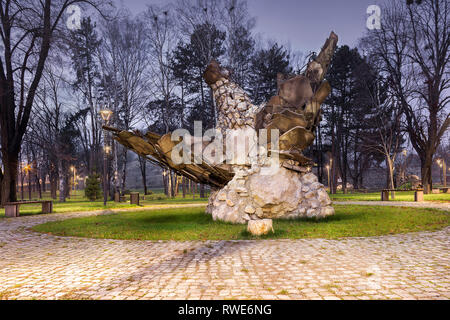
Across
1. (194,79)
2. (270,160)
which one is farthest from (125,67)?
(270,160)

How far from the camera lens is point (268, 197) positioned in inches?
364

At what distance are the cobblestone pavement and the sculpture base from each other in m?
2.87

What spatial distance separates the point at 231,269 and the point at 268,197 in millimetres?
5087

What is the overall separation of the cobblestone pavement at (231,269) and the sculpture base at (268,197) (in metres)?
2.87

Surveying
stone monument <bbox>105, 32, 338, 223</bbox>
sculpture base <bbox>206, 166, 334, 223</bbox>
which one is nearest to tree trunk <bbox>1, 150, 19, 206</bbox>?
stone monument <bbox>105, 32, 338, 223</bbox>

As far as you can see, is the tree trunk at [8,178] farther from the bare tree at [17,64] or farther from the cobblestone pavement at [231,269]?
the cobblestone pavement at [231,269]

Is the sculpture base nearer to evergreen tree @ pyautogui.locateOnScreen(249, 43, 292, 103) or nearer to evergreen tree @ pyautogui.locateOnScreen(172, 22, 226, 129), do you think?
evergreen tree @ pyautogui.locateOnScreen(172, 22, 226, 129)

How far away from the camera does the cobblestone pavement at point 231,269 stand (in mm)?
3391

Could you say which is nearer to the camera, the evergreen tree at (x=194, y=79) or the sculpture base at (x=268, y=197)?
the sculpture base at (x=268, y=197)

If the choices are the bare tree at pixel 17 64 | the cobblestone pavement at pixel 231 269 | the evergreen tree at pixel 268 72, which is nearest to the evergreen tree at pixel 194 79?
the evergreen tree at pixel 268 72

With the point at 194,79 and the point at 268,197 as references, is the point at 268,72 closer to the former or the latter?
the point at 194,79

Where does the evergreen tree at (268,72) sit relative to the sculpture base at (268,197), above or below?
above

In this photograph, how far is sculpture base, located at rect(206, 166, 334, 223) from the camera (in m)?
9.27

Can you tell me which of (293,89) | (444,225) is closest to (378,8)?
(293,89)
